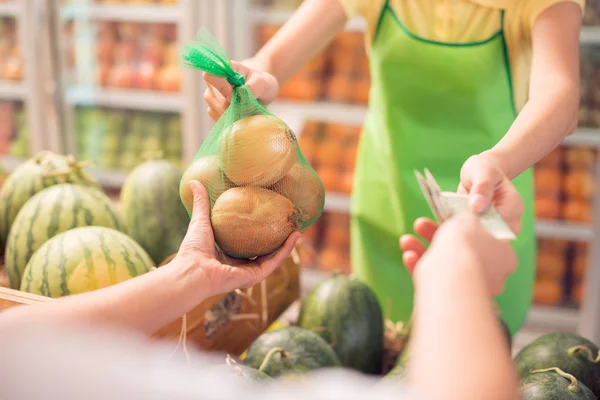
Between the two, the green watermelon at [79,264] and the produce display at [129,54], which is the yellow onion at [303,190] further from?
the produce display at [129,54]

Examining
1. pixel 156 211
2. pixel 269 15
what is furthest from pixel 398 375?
pixel 269 15

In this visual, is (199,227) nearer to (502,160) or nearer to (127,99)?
(502,160)

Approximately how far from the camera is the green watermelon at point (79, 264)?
3.11 feet

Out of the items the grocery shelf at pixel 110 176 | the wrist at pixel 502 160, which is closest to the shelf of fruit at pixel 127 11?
the grocery shelf at pixel 110 176

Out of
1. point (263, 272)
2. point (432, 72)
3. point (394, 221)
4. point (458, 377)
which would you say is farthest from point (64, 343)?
point (394, 221)

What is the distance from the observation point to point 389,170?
1539 millimetres

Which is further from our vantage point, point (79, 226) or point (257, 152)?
point (79, 226)

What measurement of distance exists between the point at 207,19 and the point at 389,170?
64.1 inches

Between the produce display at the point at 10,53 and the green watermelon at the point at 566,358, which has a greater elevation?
the produce display at the point at 10,53

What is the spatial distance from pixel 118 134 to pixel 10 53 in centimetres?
→ 73

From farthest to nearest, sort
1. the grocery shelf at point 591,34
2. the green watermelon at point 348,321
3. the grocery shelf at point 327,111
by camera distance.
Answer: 1. the grocery shelf at point 327,111
2. the grocery shelf at point 591,34
3. the green watermelon at point 348,321

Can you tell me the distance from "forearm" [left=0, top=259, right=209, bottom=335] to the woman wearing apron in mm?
360

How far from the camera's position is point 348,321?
1081 millimetres

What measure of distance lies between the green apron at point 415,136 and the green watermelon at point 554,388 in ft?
1.43
